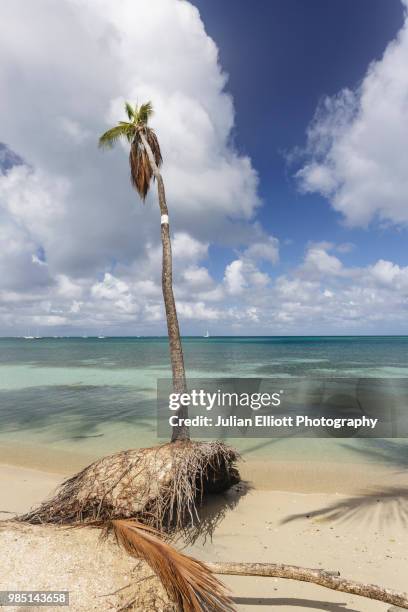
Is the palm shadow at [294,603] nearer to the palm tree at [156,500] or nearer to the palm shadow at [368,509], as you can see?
the palm tree at [156,500]

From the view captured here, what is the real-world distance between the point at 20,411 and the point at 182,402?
14.7 m

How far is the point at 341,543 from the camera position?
231 inches

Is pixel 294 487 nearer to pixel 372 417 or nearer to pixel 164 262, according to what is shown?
pixel 164 262

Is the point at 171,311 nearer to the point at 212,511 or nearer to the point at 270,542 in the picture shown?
the point at 212,511

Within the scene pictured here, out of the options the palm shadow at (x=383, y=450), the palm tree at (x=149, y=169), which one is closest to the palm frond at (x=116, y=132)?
the palm tree at (x=149, y=169)

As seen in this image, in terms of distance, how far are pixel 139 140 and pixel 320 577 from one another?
1077cm

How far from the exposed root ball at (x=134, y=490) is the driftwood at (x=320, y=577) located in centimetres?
142

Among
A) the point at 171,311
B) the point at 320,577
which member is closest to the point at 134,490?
the point at 320,577

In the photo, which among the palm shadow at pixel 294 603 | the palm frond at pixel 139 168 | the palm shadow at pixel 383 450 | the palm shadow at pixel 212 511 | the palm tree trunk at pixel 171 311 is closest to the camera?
the palm shadow at pixel 294 603

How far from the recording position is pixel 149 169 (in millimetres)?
10195

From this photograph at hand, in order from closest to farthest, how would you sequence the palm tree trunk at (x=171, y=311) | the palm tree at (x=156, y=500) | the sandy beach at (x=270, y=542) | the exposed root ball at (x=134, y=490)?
the palm tree at (x=156, y=500) → the sandy beach at (x=270, y=542) → the exposed root ball at (x=134, y=490) → the palm tree trunk at (x=171, y=311)

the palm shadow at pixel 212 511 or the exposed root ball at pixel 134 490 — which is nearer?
the exposed root ball at pixel 134 490

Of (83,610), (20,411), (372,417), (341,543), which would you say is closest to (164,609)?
(83,610)

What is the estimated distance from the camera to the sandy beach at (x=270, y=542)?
406cm
